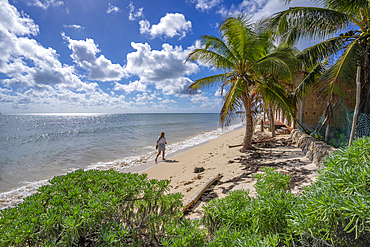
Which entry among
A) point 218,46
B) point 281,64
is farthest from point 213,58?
point 281,64

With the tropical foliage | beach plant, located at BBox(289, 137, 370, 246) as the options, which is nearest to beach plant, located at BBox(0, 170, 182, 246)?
the tropical foliage

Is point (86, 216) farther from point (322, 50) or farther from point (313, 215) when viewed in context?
point (322, 50)

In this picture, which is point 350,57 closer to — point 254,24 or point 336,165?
point 254,24

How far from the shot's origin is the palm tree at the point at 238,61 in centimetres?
738

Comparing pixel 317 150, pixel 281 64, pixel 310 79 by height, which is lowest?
pixel 317 150

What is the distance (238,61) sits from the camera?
8578 millimetres

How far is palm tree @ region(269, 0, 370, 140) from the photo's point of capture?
21.8 feet

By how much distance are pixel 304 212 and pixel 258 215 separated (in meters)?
0.37

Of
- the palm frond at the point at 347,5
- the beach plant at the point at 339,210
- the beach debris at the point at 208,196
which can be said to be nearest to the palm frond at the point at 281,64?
the palm frond at the point at 347,5

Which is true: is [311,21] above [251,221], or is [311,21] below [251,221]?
above

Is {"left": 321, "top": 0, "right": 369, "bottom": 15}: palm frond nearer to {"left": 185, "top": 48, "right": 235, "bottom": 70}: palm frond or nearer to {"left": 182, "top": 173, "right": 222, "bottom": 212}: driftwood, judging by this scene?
{"left": 185, "top": 48, "right": 235, "bottom": 70}: palm frond

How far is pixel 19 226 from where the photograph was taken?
150 cm

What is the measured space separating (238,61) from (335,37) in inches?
167

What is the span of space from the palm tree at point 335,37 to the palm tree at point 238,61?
113 centimetres
